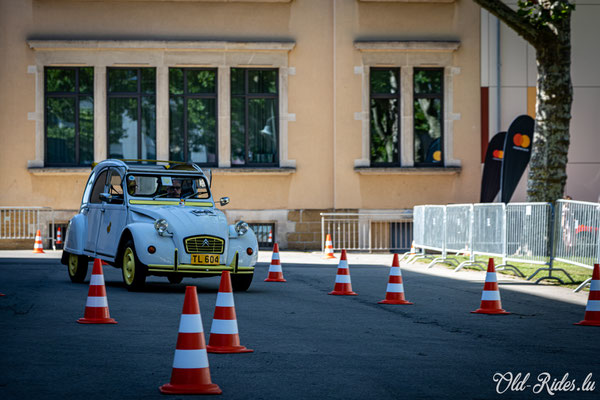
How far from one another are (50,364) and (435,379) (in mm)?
2910

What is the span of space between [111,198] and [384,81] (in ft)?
48.1

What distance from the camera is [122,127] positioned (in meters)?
27.9

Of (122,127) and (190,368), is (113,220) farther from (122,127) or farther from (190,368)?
(122,127)

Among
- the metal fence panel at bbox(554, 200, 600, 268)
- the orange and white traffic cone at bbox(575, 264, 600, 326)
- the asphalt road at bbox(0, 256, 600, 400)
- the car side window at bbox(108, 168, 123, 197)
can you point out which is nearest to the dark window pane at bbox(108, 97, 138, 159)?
the car side window at bbox(108, 168, 123, 197)

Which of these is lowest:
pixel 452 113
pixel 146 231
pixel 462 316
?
pixel 462 316

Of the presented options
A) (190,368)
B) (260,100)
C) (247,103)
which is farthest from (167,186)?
(260,100)

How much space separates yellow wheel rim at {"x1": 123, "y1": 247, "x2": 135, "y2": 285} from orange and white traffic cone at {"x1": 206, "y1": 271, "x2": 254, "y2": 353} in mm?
5940

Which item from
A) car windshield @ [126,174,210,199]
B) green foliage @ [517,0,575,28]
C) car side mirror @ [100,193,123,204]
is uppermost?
green foliage @ [517,0,575,28]

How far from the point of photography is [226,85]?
27.6 meters

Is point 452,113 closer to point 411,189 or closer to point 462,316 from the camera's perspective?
point 411,189

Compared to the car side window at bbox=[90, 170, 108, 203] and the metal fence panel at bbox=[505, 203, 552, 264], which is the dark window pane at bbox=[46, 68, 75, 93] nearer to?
the car side window at bbox=[90, 170, 108, 203]

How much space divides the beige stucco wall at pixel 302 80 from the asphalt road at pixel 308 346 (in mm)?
13454

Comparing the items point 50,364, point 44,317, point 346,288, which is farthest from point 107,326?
point 346,288

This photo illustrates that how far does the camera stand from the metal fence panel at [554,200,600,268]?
14.8 metres
